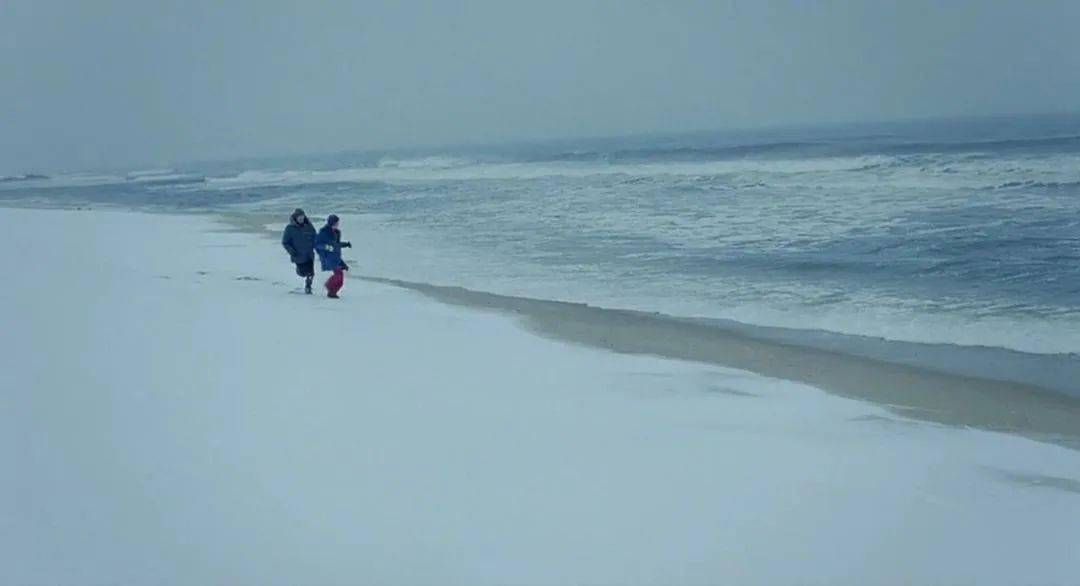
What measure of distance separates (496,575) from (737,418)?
116 inches

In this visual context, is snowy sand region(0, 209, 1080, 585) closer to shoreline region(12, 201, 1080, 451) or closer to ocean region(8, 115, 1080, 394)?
shoreline region(12, 201, 1080, 451)

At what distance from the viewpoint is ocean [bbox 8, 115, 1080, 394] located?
33.0ft

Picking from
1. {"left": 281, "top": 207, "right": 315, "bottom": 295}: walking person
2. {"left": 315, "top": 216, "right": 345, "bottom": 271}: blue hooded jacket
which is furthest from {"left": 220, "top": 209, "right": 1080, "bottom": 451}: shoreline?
{"left": 281, "top": 207, "right": 315, "bottom": 295}: walking person

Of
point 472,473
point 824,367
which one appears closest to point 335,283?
point 824,367

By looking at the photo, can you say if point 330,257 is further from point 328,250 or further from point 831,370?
point 831,370

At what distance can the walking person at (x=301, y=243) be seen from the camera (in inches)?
456

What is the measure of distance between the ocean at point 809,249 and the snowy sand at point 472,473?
108 inches

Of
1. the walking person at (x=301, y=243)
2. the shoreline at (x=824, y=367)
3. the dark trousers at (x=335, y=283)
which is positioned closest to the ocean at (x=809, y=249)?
the shoreline at (x=824, y=367)

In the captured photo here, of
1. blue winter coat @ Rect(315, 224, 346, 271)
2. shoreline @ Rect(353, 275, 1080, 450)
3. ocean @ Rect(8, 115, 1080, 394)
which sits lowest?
shoreline @ Rect(353, 275, 1080, 450)

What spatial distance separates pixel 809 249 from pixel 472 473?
459 inches

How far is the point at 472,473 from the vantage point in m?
5.24

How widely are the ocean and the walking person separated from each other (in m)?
2.54

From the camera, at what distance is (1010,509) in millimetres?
5066

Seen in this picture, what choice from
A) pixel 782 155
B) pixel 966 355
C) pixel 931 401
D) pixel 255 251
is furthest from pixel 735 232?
pixel 782 155
